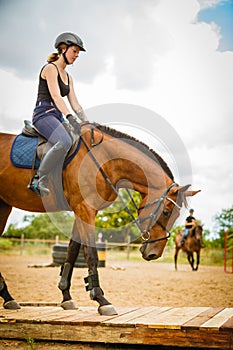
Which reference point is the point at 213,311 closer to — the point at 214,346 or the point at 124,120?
the point at 214,346

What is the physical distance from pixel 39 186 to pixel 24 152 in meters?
0.60

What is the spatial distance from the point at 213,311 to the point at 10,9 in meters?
9.05

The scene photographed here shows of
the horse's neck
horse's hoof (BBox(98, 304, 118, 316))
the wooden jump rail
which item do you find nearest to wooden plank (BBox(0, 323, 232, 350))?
the wooden jump rail

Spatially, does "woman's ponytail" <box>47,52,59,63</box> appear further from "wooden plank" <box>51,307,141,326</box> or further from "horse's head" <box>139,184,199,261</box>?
"wooden plank" <box>51,307,141,326</box>

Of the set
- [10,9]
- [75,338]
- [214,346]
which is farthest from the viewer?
[10,9]

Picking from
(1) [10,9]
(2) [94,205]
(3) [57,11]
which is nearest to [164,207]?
(2) [94,205]

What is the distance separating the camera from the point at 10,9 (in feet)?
35.3

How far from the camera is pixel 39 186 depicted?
4.23 metres

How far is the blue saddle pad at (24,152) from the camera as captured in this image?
4.59 m

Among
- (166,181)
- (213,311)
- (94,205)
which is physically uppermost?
(166,181)

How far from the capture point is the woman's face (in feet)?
14.9

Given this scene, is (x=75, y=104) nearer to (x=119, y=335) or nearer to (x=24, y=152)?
(x=24, y=152)

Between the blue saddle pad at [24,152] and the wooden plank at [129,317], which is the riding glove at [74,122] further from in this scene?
the wooden plank at [129,317]

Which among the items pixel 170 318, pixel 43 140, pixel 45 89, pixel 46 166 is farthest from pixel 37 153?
pixel 170 318
